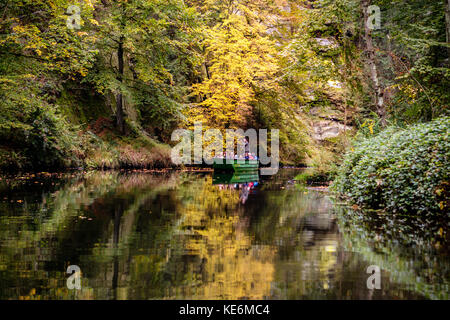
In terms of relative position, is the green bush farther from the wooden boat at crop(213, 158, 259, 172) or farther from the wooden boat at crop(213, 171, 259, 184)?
the wooden boat at crop(213, 158, 259, 172)

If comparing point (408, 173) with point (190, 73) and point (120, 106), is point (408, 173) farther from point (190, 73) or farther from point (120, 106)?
point (190, 73)

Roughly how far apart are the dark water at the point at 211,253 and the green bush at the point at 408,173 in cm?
60

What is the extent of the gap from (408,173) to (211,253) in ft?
17.8

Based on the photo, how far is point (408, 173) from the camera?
936 centimetres

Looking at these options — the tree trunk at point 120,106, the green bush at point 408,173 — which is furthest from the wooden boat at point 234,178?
the green bush at point 408,173

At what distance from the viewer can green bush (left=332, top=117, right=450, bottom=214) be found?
8.73m

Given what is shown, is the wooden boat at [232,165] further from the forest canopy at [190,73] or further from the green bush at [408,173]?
the green bush at [408,173]

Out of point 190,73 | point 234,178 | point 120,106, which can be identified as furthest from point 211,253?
point 190,73

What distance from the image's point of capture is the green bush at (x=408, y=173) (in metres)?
8.73

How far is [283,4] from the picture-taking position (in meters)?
36.8

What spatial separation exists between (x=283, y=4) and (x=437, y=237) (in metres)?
32.8

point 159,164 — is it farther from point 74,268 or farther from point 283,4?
point 74,268
